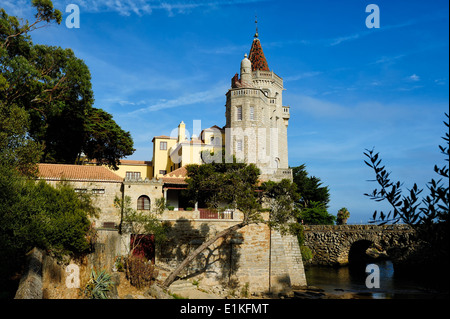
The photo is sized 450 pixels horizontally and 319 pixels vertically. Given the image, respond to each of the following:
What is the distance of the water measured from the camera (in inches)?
1198

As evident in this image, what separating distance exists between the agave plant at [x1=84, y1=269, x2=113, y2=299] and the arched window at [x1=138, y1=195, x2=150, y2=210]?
7.90 m

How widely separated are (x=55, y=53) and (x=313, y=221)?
39185mm

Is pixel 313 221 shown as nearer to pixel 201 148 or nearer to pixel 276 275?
pixel 201 148

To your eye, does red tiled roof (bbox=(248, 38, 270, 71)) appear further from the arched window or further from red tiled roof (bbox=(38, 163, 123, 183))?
the arched window

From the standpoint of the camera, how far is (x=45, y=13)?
30.5 metres

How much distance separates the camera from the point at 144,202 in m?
28.6

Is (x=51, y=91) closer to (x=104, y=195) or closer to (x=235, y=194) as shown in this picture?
(x=104, y=195)

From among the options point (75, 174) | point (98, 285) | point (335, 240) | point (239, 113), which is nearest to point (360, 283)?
point (335, 240)

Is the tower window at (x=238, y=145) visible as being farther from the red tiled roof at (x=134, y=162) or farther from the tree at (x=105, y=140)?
the red tiled roof at (x=134, y=162)

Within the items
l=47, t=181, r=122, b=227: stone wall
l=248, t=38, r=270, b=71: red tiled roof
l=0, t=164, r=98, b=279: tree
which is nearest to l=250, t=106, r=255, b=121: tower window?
l=248, t=38, r=270, b=71: red tiled roof

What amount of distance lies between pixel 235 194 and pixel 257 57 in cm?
3463

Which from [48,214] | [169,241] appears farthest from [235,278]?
[48,214]

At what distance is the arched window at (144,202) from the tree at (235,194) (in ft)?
13.9

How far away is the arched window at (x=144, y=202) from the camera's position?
1121 inches
